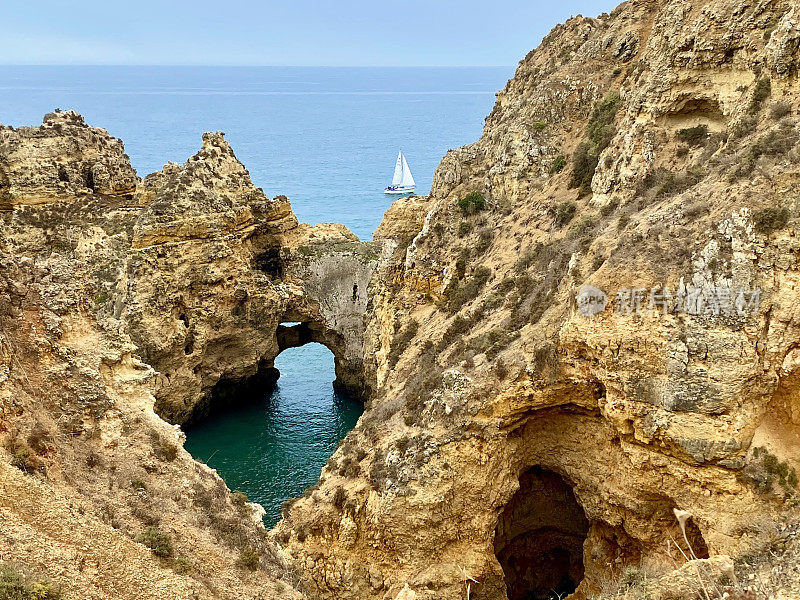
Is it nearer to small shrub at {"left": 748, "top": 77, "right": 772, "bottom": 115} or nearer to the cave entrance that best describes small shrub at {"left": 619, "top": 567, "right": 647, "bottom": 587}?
the cave entrance

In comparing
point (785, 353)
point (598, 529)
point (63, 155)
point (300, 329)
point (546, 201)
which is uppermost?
point (63, 155)

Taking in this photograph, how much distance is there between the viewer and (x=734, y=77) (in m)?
24.2

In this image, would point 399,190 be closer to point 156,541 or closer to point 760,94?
point 760,94

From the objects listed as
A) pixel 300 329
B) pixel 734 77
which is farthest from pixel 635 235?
pixel 300 329

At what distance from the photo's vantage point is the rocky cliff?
16.2m

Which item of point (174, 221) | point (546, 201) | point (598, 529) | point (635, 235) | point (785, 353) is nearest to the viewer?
point (785, 353)

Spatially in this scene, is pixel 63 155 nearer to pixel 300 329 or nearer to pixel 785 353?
pixel 300 329

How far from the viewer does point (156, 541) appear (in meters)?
15.2

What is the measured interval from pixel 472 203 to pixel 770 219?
1786 cm

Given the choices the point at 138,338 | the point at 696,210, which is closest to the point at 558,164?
the point at 696,210

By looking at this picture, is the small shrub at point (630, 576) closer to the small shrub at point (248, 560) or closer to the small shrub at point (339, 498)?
the small shrub at point (248, 560)

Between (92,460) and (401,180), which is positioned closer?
(92,460)

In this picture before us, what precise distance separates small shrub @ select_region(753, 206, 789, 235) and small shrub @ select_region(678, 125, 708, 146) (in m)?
7.88

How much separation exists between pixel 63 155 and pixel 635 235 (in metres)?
33.8
